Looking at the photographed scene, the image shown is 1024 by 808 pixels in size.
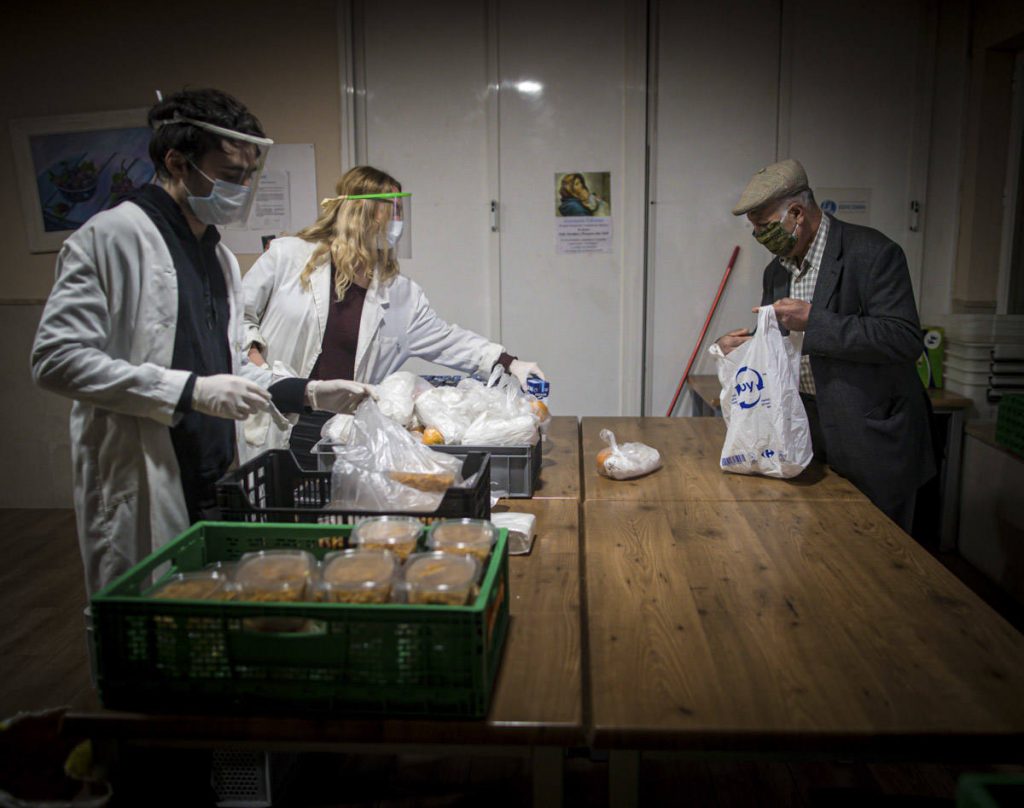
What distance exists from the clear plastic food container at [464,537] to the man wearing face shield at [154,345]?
48cm

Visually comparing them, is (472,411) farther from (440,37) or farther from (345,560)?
(440,37)

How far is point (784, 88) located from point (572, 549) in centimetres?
299

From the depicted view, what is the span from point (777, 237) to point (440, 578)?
156 cm

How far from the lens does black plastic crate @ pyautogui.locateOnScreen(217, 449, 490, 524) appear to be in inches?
56.4

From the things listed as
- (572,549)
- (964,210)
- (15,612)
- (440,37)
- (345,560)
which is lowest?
(15,612)

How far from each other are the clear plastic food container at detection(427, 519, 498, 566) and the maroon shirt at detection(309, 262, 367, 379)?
136 cm

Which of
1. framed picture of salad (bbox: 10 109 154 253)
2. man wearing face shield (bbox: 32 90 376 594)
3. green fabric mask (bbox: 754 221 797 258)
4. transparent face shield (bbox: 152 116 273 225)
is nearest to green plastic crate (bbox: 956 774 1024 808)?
man wearing face shield (bbox: 32 90 376 594)

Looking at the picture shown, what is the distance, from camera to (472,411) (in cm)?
211

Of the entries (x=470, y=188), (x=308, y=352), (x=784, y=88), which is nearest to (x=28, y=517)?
(x=308, y=352)

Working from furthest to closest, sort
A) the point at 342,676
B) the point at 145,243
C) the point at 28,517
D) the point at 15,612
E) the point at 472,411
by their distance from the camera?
the point at 28,517 → the point at 15,612 → the point at 472,411 → the point at 145,243 → the point at 342,676

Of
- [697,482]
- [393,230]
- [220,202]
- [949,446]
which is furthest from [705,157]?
[220,202]

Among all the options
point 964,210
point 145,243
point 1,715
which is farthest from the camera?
point 964,210

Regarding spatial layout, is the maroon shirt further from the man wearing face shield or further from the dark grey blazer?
the dark grey blazer

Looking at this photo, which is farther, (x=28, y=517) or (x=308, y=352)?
(x=28, y=517)
